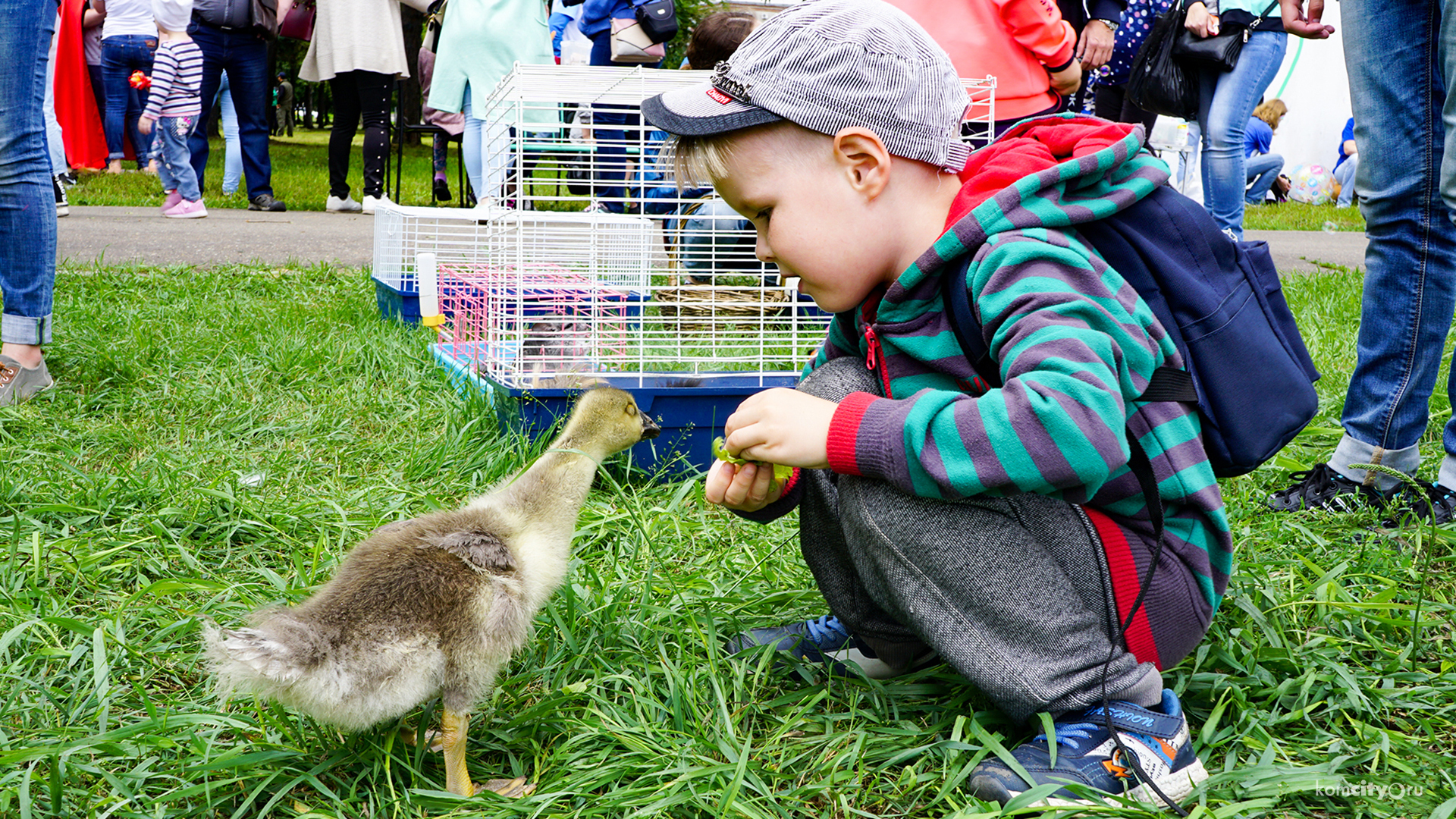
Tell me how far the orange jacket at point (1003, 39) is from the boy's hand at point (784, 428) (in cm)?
220

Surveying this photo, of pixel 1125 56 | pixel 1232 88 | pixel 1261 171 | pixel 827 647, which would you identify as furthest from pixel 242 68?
pixel 1261 171

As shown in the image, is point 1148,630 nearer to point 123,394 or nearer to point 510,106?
point 510,106

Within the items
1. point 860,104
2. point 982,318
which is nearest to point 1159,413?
point 982,318

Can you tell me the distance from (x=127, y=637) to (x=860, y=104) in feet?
5.41

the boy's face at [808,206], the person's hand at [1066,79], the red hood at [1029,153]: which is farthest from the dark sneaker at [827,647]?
the person's hand at [1066,79]

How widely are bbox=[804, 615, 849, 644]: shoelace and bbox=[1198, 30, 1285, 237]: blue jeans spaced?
364cm

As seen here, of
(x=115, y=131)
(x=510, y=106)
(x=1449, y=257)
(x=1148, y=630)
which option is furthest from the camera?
(x=115, y=131)

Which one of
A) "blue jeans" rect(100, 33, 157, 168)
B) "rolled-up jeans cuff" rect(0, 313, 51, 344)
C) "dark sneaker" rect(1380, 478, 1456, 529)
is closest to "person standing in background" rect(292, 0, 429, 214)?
"blue jeans" rect(100, 33, 157, 168)

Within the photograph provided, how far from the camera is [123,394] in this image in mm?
3520

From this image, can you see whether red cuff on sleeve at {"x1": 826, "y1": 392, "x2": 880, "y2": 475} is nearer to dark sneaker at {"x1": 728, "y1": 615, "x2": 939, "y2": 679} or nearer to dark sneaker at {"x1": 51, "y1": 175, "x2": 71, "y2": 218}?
dark sneaker at {"x1": 728, "y1": 615, "x2": 939, "y2": 679}

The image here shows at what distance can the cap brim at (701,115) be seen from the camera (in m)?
1.60

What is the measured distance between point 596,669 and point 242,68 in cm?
894

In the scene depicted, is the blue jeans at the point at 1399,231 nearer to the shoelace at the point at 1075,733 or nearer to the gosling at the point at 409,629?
the shoelace at the point at 1075,733

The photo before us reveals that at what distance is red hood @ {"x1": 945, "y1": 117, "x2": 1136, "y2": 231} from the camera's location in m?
1.61
